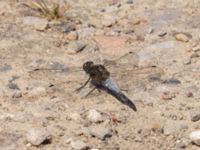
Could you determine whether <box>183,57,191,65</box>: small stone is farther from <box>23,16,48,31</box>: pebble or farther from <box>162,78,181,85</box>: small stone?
<box>23,16,48,31</box>: pebble

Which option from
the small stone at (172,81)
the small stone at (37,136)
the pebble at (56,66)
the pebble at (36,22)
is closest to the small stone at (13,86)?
the pebble at (56,66)

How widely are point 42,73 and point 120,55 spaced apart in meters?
0.60

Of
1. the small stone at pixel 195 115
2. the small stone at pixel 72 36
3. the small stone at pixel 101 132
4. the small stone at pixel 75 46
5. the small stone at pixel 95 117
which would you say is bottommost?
the small stone at pixel 101 132

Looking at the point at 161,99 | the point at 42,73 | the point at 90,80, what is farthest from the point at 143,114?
the point at 42,73

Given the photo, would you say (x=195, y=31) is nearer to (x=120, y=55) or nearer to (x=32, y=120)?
(x=120, y=55)

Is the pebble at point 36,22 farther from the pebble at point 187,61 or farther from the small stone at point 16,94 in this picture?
the pebble at point 187,61

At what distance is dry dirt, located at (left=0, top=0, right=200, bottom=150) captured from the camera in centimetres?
357

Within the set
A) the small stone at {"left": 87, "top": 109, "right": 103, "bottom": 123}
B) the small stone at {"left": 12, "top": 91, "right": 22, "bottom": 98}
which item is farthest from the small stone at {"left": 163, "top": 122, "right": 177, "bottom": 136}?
the small stone at {"left": 12, "top": 91, "right": 22, "bottom": 98}

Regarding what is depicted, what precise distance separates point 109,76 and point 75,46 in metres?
0.51

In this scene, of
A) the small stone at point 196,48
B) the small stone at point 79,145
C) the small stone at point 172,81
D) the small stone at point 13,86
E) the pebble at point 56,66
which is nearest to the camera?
the small stone at point 79,145

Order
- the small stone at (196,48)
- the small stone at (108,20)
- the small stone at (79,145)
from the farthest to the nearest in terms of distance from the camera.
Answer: the small stone at (108,20), the small stone at (196,48), the small stone at (79,145)

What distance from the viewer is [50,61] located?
438 centimetres

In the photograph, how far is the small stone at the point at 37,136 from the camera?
3.44 m

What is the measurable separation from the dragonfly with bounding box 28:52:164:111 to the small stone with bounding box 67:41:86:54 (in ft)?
0.62
